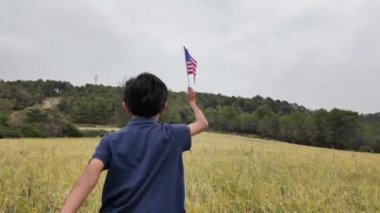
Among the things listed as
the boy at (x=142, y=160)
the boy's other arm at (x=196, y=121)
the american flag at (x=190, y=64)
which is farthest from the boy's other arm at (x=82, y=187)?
the american flag at (x=190, y=64)

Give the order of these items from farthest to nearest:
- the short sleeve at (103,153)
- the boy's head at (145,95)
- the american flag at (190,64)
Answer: the american flag at (190,64)
the boy's head at (145,95)
the short sleeve at (103,153)

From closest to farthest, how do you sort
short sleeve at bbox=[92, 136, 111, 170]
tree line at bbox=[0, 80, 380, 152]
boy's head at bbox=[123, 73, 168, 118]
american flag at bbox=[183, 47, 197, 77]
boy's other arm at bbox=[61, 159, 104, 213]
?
boy's other arm at bbox=[61, 159, 104, 213] → short sleeve at bbox=[92, 136, 111, 170] → boy's head at bbox=[123, 73, 168, 118] → american flag at bbox=[183, 47, 197, 77] → tree line at bbox=[0, 80, 380, 152]

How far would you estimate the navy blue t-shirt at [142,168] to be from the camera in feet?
8.53

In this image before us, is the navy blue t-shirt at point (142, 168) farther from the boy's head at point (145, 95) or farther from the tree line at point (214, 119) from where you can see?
the tree line at point (214, 119)

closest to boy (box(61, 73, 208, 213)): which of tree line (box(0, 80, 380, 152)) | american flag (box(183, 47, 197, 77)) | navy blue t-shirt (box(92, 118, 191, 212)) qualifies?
navy blue t-shirt (box(92, 118, 191, 212))

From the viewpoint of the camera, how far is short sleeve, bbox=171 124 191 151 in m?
2.77

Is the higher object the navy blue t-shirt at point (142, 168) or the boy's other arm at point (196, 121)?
the boy's other arm at point (196, 121)

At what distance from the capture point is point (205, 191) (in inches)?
254

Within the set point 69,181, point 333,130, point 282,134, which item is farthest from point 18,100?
point 69,181

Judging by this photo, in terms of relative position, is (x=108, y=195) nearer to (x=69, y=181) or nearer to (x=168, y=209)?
(x=168, y=209)

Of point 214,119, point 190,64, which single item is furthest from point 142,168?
point 214,119

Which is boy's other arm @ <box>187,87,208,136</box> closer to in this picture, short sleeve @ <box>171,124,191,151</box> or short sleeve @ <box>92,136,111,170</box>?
short sleeve @ <box>171,124,191,151</box>

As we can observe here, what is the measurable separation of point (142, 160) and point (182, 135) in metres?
0.29

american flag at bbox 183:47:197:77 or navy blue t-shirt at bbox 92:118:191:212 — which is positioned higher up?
american flag at bbox 183:47:197:77
